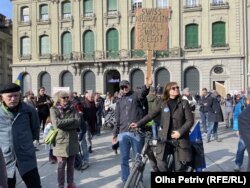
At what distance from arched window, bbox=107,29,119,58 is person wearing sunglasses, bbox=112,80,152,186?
89.9 feet

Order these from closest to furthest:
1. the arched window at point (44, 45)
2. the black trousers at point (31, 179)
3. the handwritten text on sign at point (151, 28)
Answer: the black trousers at point (31, 179) < the handwritten text on sign at point (151, 28) < the arched window at point (44, 45)

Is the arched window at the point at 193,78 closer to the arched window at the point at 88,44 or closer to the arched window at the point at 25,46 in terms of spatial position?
the arched window at the point at 88,44

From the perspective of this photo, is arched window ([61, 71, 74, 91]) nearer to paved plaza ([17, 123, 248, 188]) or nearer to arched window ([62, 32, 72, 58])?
arched window ([62, 32, 72, 58])

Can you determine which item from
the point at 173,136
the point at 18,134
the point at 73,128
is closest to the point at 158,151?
the point at 173,136

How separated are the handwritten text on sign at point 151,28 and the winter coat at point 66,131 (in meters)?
5.19

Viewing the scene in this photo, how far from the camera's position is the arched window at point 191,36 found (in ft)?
102

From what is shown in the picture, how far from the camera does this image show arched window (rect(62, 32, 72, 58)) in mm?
34969

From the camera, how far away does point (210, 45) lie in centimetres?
3058

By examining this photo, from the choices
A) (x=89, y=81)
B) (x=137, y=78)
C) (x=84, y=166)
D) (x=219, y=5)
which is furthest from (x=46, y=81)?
(x=84, y=166)

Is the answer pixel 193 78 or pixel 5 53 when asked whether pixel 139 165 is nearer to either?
pixel 193 78

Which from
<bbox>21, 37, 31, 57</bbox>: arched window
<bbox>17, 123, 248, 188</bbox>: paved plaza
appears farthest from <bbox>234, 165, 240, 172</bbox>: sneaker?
<bbox>21, 37, 31, 57</bbox>: arched window

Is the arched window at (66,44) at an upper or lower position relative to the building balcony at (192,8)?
lower

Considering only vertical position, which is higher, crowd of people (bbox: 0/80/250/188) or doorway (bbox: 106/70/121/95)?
doorway (bbox: 106/70/121/95)

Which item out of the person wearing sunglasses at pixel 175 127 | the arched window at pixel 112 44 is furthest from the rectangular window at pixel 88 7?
the person wearing sunglasses at pixel 175 127
